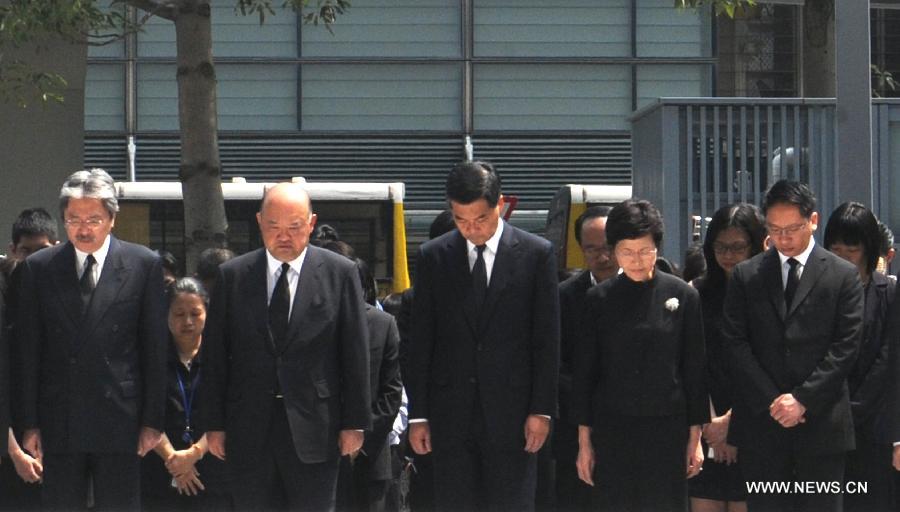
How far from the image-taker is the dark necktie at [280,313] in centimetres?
702

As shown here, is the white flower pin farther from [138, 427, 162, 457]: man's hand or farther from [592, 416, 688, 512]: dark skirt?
[138, 427, 162, 457]: man's hand

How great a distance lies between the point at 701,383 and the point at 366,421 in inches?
59.4

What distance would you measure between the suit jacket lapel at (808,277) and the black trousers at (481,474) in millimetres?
1361

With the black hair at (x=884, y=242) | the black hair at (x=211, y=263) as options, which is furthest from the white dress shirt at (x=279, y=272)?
the black hair at (x=884, y=242)

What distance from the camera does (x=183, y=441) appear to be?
27.0 feet

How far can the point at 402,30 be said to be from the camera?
2541 centimetres

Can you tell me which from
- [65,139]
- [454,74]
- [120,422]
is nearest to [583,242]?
[120,422]

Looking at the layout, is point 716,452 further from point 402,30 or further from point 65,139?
point 402,30

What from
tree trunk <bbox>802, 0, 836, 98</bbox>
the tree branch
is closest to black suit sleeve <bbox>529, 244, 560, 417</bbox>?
the tree branch

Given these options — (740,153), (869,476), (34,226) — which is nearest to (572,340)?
(869,476)

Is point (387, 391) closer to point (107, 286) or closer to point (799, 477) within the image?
point (107, 286)

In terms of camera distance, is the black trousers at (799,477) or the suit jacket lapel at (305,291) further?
the black trousers at (799,477)

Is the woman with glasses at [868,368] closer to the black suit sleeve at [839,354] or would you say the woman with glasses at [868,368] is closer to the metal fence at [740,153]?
the black suit sleeve at [839,354]

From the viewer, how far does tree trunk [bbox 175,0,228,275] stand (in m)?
13.6
